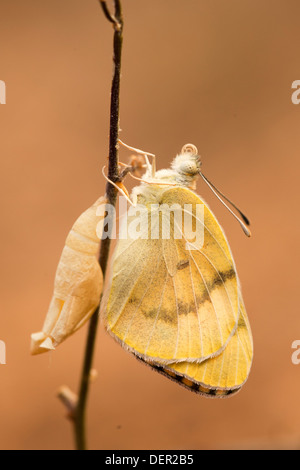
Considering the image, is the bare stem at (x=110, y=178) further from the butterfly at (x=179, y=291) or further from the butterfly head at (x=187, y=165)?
the butterfly head at (x=187, y=165)

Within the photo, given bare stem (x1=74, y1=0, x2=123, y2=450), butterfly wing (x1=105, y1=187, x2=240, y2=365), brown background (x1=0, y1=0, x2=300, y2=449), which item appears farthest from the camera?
brown background (x1=0, y1=0, x2=300, y2=449)

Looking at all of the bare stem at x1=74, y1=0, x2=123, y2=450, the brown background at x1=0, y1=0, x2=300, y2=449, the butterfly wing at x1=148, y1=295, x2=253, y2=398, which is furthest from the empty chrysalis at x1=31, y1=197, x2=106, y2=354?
the brown background at x1=0, y1=0, x2=300, y2=449

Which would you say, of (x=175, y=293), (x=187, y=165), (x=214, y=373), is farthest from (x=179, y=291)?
(x=187, y=165)

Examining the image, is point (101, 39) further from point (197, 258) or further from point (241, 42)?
point (197, 258)

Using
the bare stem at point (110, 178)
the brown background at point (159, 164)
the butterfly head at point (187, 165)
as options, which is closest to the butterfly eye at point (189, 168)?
the butterfly head at point (187, 165)

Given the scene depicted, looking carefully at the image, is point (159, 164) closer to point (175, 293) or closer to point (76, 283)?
point (175, 293)

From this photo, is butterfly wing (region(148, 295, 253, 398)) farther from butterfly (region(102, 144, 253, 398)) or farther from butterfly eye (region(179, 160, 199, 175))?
butterfly eye (region(179, 160, 199, 175))

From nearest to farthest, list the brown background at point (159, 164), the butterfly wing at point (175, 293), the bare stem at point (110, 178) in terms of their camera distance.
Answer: the bare stem at point (110, 178), the butterfly wing at point (175, 293), the brown background at point (159, 164)
